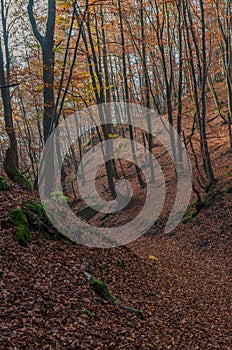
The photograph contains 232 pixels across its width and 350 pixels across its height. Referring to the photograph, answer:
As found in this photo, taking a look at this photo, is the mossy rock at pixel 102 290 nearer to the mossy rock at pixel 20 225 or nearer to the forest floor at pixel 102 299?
the forest floor at pixel 102 299

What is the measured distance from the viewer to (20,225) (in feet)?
20.5

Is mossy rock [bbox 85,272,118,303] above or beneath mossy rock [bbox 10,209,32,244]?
beneath

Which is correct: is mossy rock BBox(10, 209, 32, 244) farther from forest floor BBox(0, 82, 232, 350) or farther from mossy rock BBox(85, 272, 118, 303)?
mossy rock BBox(85, 272, 118, 303)

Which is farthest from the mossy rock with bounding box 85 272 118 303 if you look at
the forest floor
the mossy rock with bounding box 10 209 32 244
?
the mossy rock with bounding box 10 209 32 244

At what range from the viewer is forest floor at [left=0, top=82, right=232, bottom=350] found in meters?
4.20

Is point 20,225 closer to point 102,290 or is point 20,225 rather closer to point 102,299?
point 102,290

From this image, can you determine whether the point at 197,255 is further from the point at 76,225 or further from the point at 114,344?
the point at 114,344

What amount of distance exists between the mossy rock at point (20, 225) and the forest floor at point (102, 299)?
0.12 m

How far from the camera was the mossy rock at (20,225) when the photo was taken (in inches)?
235

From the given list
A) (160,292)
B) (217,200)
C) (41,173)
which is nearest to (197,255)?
(217,200)

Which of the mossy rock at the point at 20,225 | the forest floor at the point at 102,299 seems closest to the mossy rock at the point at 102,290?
the forest floor at the point at 102,299

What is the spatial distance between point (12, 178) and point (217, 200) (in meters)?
8.16

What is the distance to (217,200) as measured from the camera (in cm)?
1304

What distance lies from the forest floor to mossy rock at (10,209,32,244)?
0.12 metres
